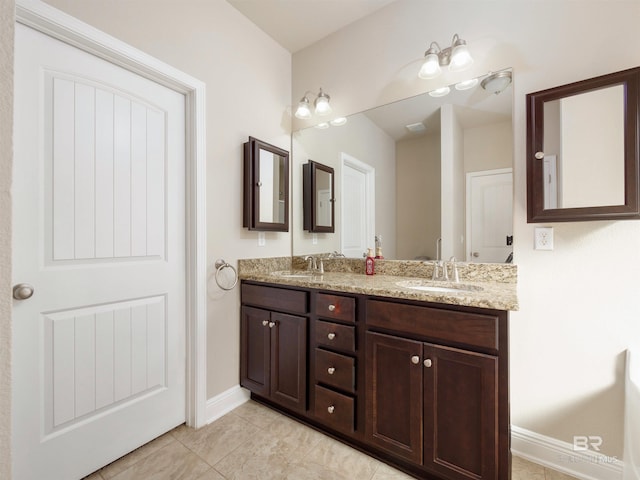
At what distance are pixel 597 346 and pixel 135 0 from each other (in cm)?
285

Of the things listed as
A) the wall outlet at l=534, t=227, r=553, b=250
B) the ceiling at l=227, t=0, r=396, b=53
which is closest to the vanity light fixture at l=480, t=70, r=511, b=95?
the wall outlet at l=534, t=227, r=553, b=250

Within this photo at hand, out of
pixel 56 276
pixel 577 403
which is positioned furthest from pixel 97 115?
pixel 577 403

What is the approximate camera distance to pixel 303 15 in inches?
83.0

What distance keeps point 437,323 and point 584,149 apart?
1.08 metres

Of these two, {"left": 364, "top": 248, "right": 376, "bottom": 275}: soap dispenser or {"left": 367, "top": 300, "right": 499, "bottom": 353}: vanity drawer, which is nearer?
{"left": 367, "top": 300, "right": 499, "bottom": 353}: vanity drawer

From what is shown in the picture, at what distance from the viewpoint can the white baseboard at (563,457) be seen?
4.44 feet

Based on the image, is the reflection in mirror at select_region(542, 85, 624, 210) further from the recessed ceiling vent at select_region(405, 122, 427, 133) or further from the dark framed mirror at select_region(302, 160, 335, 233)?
the dark framed mirror at select_region(302, 160, 335, 233)

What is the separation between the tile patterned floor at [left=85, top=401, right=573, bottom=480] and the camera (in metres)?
1.43

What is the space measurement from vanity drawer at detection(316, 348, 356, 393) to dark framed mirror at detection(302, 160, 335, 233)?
1035 millimetres

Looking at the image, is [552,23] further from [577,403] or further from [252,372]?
[252,372]

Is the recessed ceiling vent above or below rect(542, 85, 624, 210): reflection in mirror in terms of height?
above

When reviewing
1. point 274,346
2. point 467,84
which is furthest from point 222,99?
point 274,346

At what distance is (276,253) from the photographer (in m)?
2.37

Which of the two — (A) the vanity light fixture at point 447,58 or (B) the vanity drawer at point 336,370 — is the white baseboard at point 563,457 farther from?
(A) the vanity light fixture at point 447,58
